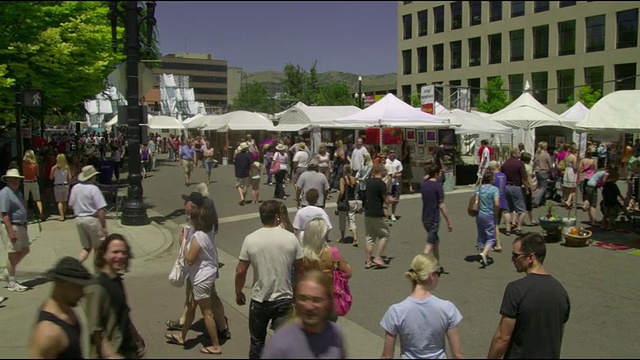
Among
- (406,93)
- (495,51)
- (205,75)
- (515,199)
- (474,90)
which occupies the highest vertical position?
(205,75)

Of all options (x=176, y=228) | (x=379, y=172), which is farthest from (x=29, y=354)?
(x=176, y=228)

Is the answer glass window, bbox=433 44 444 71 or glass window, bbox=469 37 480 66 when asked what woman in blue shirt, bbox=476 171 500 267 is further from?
glass window, bbox=433 44 444 71

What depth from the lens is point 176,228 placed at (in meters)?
13.0

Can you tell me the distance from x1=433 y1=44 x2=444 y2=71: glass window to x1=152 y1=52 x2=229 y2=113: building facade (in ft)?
278

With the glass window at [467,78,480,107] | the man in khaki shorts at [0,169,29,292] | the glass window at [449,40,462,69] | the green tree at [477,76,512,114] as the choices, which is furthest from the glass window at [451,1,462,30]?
the man in khaki shorts at [0,169,29,292]

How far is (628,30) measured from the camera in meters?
27.9

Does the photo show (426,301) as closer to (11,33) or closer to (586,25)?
(11,33)

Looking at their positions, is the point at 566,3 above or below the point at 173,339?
above

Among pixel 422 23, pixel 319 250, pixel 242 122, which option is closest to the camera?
pixel 319 250

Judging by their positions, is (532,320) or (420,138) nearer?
(532,320)

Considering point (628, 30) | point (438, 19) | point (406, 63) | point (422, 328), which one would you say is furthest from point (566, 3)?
point (422, 328)

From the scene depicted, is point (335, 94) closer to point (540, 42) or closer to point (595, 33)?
point (540, 42)

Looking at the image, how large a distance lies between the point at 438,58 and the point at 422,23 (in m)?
7.30

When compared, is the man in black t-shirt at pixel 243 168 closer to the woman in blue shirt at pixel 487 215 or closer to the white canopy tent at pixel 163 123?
the woman in blue shirt at pixel 487 215
